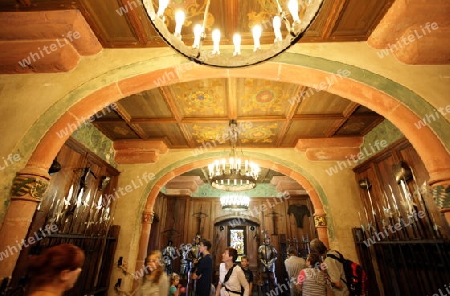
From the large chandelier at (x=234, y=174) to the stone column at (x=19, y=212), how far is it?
2.62 meters

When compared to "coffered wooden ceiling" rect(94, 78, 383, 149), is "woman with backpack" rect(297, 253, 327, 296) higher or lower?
lower

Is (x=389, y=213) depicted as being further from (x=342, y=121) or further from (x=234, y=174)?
(x=234, y=174)

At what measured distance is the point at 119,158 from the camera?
6.11 metres

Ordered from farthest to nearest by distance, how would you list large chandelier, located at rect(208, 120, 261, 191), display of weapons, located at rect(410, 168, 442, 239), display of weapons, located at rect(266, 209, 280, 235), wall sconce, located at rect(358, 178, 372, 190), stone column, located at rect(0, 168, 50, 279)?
display of weapons, located at rect(266, 209, 280, 235) → wall sconce, located at rect(358, 178, 372, 190) → large chandelier, located at rect(208, 120, 261, 191) → display of weapons, located at rect(410, 168, 442, 239) → stone column, located at rect(0, 168, 50, 279)

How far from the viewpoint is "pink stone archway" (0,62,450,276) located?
247 cm

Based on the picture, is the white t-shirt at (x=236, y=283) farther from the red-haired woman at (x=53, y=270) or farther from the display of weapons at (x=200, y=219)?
the display of weapons at (x=200, y=219)

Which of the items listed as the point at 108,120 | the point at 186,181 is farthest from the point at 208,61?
the point at 186,181

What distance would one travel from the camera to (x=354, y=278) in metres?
3.33

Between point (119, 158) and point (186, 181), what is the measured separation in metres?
3.82

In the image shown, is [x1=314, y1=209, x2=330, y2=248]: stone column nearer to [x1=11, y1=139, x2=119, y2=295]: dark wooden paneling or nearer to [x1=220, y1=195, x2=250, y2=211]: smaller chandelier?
[x1=220, y1=195, x2=250, y2=211]: smaller chandelier

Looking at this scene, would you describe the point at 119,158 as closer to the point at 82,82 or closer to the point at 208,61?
the point at 82,82

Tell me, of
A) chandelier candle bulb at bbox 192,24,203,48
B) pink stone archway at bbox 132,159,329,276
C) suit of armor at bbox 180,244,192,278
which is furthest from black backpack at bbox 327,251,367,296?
suit of armor at bbox 180,244,192,278

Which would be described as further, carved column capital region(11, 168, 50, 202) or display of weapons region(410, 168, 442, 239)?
display of weapons region(410, 168, 442, 239)

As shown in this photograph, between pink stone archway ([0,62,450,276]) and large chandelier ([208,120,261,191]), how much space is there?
1.89 meters
